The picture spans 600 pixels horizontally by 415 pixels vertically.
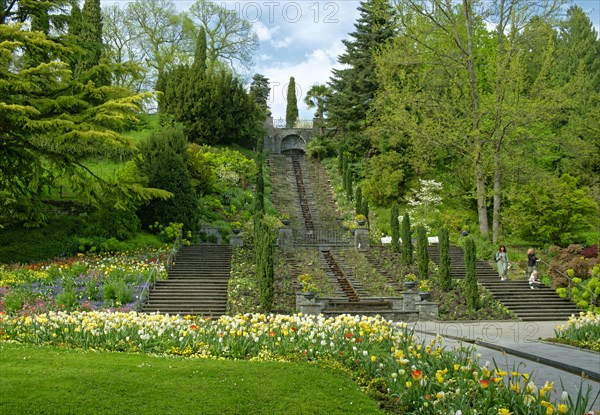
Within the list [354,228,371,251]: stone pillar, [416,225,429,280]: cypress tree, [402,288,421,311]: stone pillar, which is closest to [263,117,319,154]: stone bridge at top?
[354,228,371,251]: stone pillar

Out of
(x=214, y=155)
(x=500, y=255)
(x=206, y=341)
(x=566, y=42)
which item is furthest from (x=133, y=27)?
(x=206, y=341)

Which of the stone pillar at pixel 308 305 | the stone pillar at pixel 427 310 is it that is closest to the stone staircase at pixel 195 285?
the stone pillar at pixel 308 305

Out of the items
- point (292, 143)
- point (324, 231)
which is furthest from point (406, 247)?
point (292, 143)

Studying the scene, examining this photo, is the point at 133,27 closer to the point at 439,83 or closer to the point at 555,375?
the point at 439,83

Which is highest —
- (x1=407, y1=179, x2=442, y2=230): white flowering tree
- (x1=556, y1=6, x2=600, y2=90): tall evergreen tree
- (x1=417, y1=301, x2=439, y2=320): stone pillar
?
(x1=556, y1=6, x2=600, y2=90): tall evergreen tree

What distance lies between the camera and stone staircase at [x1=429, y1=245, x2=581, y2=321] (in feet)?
65.5

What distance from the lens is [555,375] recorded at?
33.0 ft

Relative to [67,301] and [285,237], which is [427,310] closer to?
[67,301]

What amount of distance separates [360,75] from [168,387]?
33641 mm

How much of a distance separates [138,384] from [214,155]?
102ft

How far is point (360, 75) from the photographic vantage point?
129 ft

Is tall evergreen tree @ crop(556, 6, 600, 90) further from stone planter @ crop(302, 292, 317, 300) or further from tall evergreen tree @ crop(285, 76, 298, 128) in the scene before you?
stone planter @ crop(302, 292, 317, 300)

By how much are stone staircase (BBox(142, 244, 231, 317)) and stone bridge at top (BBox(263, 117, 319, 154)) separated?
23.9 metres

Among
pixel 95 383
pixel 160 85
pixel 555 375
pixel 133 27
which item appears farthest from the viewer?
pixel 133 27
